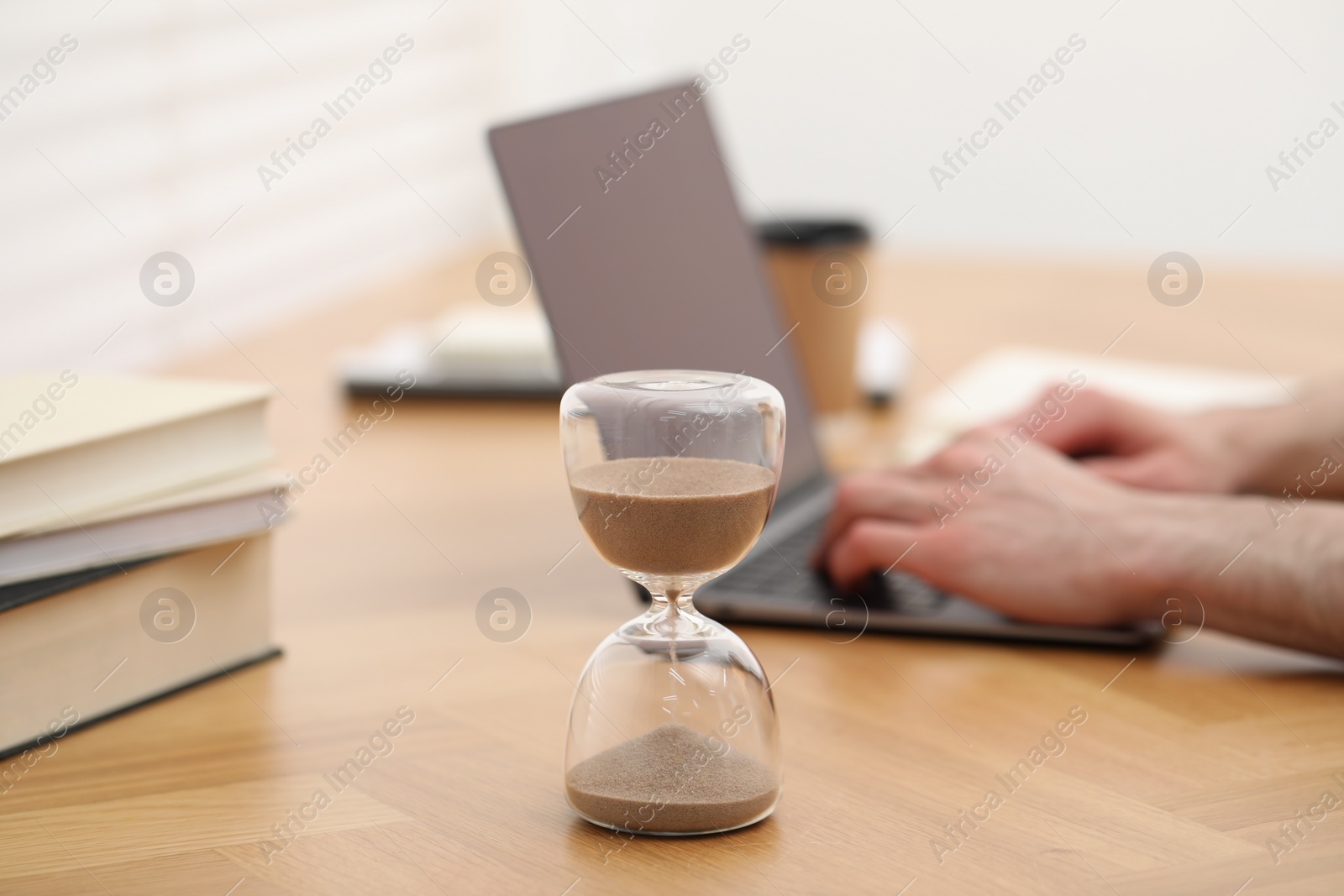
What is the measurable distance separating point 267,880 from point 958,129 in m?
4.16

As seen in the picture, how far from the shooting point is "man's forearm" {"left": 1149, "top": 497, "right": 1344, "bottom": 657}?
3.10 feet

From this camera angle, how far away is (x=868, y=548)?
1032mm

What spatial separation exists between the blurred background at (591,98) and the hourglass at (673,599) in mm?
2315

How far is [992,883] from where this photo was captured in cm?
68

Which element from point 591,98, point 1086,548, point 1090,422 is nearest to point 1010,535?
point 1086,548

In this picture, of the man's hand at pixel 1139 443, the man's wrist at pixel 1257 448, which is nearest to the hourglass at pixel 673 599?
the man's hand at pixel 1139 443

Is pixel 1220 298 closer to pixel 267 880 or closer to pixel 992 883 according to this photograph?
pixel 992 883

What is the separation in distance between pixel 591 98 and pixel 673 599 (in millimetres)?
2755

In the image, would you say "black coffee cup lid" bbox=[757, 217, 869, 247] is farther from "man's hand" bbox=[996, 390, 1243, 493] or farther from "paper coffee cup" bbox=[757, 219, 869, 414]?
"man's hand" bbox=[996, 390, 1243, 493]

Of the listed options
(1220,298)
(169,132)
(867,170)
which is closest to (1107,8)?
(867,170)

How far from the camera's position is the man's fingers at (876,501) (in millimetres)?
1057

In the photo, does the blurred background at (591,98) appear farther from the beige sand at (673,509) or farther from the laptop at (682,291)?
the beige sand at (673,509)

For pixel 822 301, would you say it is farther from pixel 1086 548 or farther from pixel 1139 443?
pixel 1086 548

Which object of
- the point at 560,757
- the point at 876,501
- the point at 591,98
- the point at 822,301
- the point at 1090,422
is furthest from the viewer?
the point at 591,98
